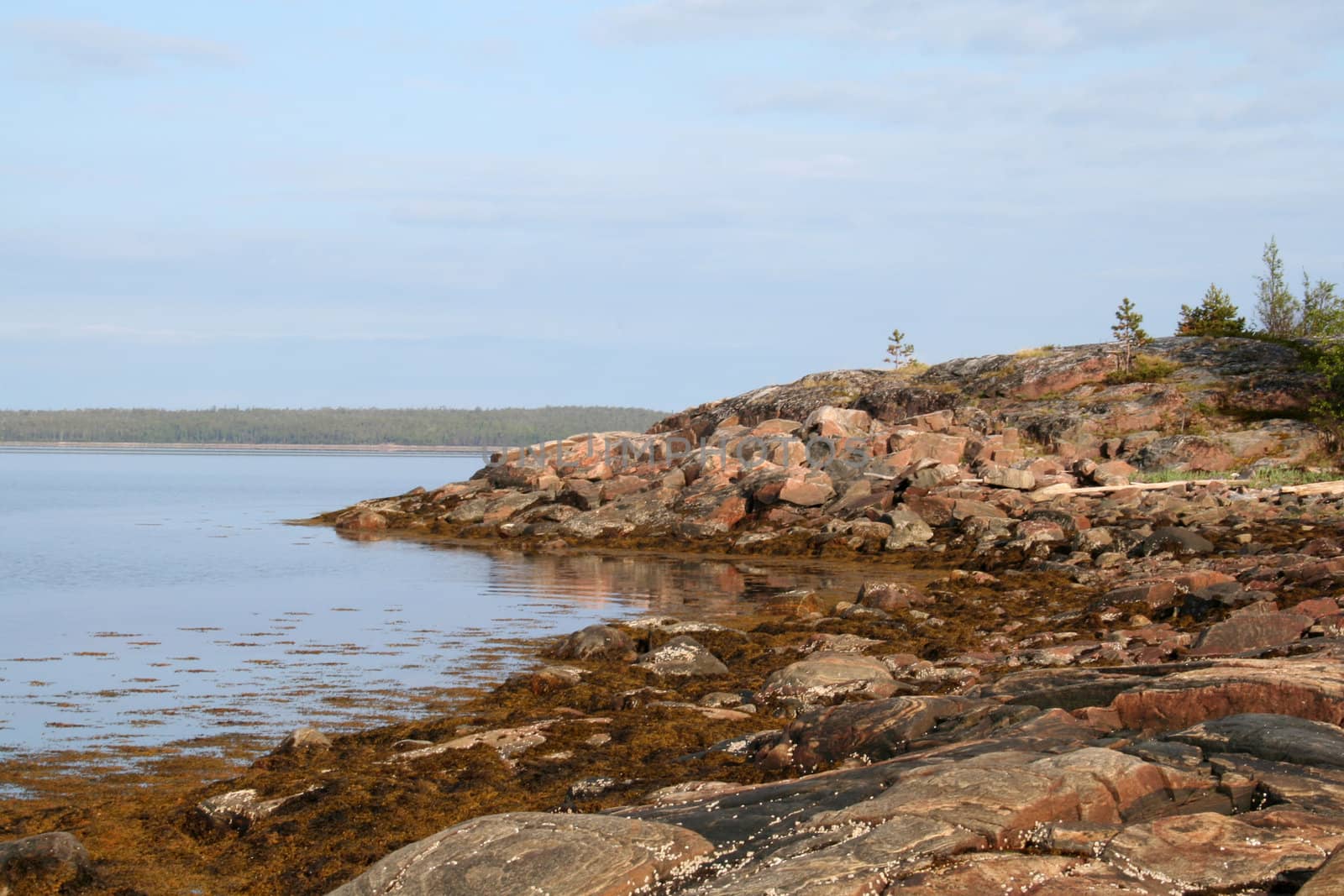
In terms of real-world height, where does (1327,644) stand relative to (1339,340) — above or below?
below

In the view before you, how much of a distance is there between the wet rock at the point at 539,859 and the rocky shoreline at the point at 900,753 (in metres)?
0.02

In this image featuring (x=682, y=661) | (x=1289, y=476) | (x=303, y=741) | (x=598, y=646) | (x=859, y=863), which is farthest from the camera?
(x=1289, y=476)

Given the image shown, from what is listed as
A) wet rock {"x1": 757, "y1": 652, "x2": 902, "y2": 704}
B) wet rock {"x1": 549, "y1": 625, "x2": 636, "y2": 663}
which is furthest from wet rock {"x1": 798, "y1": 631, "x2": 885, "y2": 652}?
wet rock {"x1": 757, "y1": 652, "x2": 902, "y2": 704}

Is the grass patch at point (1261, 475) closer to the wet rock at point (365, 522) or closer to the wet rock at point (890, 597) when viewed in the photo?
the wet rock at point (890, 597)

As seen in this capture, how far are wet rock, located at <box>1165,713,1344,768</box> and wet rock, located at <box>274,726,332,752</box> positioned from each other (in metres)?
7.64

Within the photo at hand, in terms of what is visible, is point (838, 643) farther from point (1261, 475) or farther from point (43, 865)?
point (1261, 475)

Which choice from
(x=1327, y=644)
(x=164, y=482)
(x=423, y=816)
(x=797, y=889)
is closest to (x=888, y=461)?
(x=1327, y=644)

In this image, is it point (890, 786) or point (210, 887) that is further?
point (210, 887)

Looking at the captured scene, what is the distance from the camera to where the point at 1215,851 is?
6.12 metres

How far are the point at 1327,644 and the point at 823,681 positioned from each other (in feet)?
16.6

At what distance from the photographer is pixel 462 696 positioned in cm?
1479

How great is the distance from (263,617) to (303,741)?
1210 cm

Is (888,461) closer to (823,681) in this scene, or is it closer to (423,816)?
(823,681)

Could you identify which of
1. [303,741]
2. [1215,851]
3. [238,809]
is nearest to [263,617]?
[303,741]
